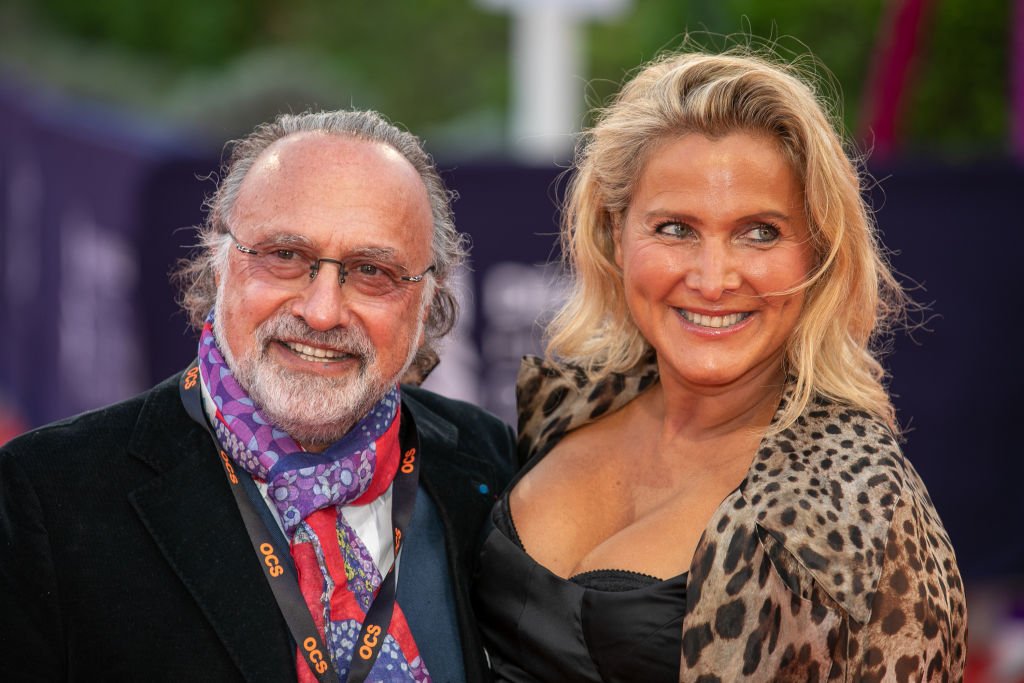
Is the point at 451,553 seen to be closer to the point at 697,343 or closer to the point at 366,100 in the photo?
the point at 697,343

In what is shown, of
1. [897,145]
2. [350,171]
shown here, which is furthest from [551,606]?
[897,145]

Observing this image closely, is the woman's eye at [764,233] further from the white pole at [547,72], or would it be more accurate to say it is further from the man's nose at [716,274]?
A: the white pole at [547,72]

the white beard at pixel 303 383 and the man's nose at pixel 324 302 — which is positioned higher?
the man's nose at pixel 324 302

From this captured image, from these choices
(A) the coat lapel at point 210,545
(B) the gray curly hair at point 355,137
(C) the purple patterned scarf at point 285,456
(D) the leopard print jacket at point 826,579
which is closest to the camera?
(D) the leopard print jacket at point 826,579

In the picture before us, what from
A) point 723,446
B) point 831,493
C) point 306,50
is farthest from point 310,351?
point 306,50

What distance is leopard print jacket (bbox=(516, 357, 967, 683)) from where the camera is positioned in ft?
8.00

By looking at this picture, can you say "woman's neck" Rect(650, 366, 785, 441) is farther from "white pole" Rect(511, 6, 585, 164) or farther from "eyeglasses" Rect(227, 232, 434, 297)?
"white pole" Rect(511, 6, 585, 164)

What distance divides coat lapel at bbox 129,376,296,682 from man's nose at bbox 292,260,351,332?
1.11 ft

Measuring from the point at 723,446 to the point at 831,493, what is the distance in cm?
43

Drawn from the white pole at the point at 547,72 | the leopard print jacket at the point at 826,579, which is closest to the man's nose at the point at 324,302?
the leopard print jacket at the point at 826,579

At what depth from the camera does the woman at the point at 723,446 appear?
2471 mm

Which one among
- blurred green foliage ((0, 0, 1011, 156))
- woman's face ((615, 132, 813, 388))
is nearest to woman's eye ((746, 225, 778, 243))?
woman's face ((615, 132, 813, 388))

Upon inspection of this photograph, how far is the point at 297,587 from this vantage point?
2635 millimetres

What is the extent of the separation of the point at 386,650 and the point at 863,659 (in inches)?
37.2
